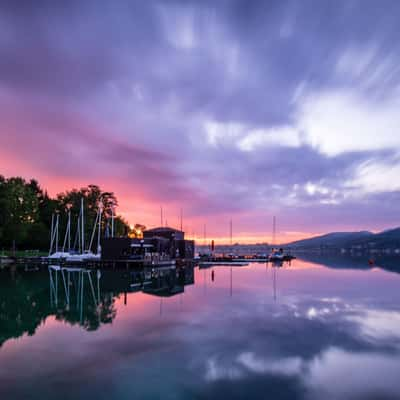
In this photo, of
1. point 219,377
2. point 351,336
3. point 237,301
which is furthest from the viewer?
point 237,301

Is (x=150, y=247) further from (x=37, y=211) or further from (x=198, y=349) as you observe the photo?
(x=198, y=349)

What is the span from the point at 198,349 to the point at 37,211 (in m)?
90.9

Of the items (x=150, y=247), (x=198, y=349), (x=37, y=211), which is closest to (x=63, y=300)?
(x=198, y=349)

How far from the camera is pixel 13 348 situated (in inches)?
652

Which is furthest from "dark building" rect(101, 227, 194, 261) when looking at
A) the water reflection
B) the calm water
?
the calm water

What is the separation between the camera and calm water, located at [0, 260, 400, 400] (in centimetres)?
1208

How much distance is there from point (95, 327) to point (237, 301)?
13964mm

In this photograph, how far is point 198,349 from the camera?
16.5 metres

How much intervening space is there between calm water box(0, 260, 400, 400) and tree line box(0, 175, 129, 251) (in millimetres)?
56279

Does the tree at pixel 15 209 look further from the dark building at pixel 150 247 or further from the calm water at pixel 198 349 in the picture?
the calm water at pixel 198 349

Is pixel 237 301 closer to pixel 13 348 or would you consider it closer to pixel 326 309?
pixel 326 309

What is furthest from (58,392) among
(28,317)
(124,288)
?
(124,288)

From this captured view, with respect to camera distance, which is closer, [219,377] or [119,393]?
[119,393]

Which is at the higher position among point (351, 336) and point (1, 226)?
point (1, 226)
